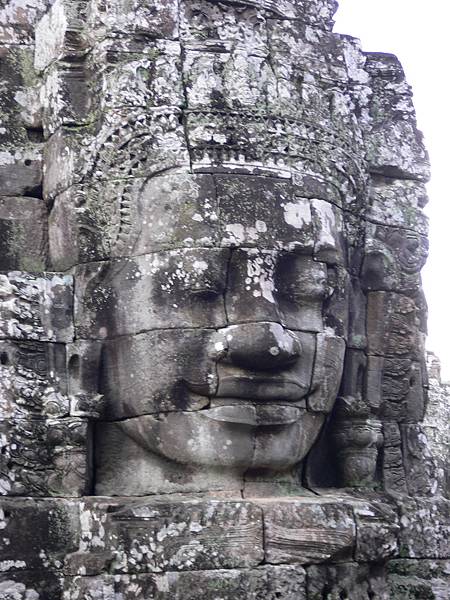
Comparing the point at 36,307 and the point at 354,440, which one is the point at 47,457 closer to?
the point at 36,307

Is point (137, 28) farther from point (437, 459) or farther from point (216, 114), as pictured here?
point (437, 459)

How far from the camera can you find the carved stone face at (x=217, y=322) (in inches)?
486

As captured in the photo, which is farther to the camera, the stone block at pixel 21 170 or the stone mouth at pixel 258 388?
the stone block at pixel 21 170

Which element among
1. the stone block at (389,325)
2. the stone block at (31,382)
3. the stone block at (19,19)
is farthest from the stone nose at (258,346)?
the stone block at (19,19)

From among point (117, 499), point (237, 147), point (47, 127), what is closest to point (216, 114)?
point (237, 147)

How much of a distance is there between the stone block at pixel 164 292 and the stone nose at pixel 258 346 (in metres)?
0.16

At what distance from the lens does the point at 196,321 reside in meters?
12.4

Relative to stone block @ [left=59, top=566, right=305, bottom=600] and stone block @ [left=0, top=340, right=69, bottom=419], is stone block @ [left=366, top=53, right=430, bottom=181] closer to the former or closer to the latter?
stone block @ [left=0, top=340, right=69, bottom=419]

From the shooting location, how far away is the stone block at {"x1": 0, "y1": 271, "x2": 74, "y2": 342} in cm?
1259

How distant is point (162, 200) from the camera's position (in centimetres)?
1262

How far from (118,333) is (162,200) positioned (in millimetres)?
969

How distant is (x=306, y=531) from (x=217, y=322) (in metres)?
1.54

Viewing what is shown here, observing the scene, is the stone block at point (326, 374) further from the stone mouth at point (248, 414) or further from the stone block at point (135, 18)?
the stone block at point (135, 18)

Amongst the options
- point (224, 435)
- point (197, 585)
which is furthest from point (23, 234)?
point (197, 585)
